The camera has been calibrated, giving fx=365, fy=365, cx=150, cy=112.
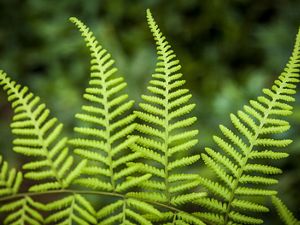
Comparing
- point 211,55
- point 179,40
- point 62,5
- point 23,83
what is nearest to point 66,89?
point 23,83

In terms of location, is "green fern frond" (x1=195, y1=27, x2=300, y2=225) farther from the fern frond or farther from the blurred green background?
the blurred green background

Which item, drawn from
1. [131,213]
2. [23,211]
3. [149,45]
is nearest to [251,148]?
[131,213]

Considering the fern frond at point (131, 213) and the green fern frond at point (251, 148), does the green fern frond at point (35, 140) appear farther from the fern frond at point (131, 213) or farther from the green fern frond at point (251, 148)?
the green fern frond at point (251, 148)

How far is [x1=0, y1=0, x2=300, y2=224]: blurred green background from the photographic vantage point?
3.12 meters

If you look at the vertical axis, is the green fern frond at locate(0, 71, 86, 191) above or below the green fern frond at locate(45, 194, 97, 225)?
above

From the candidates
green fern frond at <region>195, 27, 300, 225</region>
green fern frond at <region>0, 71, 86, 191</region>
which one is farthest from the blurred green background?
green fern frond at <region>0, 71, 86, 191</region>

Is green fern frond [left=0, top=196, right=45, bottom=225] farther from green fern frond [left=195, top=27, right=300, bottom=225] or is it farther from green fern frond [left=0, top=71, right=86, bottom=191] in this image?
green fern frond [left=195, top=27, right=300, bottom=225]

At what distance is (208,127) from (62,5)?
2.02 metres

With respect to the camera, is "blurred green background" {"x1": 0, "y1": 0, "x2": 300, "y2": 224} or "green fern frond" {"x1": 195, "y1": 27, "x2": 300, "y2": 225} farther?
"blurred green background" {"x1": 0, "y1": 0, "x2": 300, "y2": 224}

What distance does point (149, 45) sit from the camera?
3.54 metres

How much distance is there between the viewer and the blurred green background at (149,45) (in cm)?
312

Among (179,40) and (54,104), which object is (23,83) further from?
(179,40)

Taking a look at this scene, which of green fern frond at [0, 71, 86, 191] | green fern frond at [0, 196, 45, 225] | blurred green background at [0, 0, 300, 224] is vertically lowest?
green fern frond at [0, 196, 45, 225]

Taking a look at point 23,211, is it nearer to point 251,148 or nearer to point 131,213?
point 131,213
